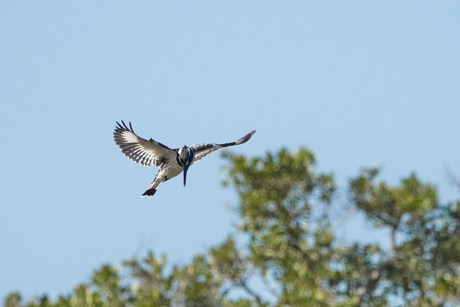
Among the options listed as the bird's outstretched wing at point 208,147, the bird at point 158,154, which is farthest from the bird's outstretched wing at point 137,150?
the bird's outstretched wing at point 208,147

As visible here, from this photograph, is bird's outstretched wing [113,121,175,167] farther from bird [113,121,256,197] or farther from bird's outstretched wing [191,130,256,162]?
bird's outstretched wing [191,130,256,162]

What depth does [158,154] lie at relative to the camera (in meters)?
11.1

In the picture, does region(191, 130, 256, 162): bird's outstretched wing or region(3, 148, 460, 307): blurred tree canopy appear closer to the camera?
region(3, 148, 460, 307): blurred tree canopy

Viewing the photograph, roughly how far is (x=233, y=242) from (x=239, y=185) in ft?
3.06

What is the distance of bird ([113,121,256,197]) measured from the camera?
1084 centimetres

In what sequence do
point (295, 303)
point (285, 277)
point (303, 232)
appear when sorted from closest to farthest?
point (295, 303) < point (285, 277) < point (303, 232)

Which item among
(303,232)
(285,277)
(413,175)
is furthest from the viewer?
(413,175)

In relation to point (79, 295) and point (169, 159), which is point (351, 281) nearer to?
point (79, 295)

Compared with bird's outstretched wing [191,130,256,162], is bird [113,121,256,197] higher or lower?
lower

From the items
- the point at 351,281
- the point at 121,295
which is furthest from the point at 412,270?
the point at 121,295

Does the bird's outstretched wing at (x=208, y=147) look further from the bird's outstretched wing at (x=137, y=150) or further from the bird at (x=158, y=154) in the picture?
the bird's outstretched wing at (x=137, y=150)

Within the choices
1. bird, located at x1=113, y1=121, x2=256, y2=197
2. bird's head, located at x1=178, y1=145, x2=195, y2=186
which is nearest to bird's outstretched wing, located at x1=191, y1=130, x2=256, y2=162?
bird, located at x1=113, y1=121, x2=256, y2=197

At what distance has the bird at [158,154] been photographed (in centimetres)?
1084

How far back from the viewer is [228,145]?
1151 cm
